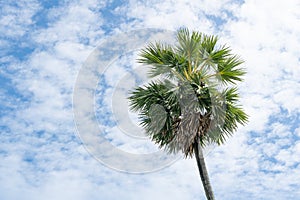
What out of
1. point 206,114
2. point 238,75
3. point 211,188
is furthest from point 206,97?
point 211,188

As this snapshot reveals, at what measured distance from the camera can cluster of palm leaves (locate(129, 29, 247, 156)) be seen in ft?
59.2

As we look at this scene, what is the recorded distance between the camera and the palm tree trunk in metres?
17.0

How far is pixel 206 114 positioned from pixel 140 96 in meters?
2.74

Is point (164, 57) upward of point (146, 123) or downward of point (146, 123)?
upward

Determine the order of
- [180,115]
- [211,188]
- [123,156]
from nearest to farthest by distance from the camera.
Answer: [211,188]
[180,115]
[123,156]

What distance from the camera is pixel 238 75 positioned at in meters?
19.0

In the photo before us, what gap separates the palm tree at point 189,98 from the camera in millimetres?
18016

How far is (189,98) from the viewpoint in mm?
18156

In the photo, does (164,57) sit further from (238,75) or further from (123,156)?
(123,156)

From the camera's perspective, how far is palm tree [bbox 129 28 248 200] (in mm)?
18016

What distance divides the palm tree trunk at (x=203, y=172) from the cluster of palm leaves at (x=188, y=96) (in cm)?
35

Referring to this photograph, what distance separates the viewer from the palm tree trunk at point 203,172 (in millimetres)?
17031

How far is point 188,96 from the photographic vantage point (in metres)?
18.2

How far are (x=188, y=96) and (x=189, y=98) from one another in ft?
0.30
